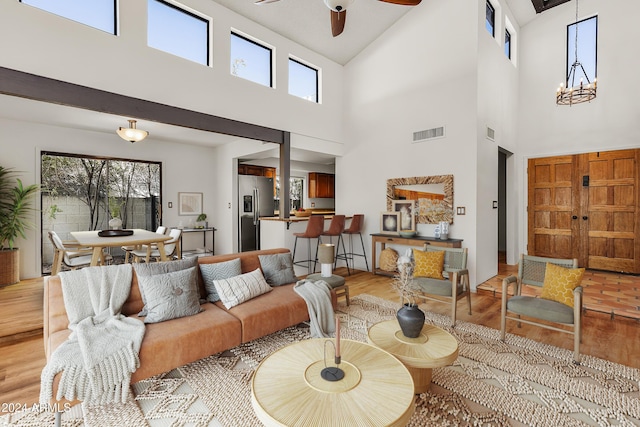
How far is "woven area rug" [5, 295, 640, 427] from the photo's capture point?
184 cm

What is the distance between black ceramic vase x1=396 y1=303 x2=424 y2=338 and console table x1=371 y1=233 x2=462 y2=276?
92.4 inches

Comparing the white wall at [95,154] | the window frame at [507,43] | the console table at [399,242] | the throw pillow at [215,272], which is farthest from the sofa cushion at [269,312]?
the window frame at [507,43]

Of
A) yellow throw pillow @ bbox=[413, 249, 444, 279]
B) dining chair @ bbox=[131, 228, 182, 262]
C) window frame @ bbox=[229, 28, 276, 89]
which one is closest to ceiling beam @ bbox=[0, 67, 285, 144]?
window frame @ bbox=[229, 28, 276, 89]

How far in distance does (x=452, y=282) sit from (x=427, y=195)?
2.18 metres

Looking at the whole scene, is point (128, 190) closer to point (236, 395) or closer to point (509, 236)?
point (236, 395)

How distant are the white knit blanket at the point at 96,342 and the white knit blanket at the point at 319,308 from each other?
1430 millimetres

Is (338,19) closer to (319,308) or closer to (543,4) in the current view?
(319,308)

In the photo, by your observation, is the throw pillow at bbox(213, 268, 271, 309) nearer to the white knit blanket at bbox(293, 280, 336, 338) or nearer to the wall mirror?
the white knit blanket at bbox(293, 280, 336, 338)

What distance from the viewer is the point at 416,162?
5.30 meters

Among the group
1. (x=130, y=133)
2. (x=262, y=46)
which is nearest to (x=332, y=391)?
(x=130, y=133)

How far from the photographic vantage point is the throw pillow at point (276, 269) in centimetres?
338

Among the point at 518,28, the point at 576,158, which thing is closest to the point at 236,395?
the point at 576,158

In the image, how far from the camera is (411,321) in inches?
83.6

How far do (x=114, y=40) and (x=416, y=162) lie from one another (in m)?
4.60
